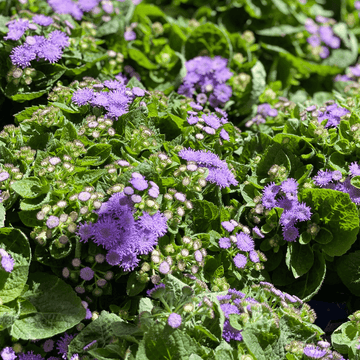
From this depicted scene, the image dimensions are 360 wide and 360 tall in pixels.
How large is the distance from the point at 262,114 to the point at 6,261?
7.96 feet

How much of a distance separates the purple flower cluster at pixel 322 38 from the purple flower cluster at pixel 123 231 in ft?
10.4

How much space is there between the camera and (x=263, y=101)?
392cm

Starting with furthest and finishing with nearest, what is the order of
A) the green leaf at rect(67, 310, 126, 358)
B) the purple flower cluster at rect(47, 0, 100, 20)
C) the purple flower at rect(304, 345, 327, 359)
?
the purple flower cluster at rect(47, 0, 100, 20)
the green leaf at rect(67, 310, 126, 358)
the purple flower at rect(304, 345, 327, 359)

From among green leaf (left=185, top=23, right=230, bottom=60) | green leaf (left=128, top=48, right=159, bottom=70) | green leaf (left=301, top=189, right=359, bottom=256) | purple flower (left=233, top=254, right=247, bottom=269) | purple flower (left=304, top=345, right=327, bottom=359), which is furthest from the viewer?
green leaf (left=185, top=23, right=230, bottom=60)

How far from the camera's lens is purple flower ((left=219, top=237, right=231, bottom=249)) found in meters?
2.47

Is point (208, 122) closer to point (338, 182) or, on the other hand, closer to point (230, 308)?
point (338, 182)

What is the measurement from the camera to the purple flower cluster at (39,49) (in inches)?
113

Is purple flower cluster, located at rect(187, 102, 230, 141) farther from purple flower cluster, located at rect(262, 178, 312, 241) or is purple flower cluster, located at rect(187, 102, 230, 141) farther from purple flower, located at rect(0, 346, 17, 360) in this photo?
purple flower, located at rect(0, 346, 17, 360)

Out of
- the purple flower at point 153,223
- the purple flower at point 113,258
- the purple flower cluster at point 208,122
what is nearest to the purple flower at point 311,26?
the purple flower cluster at point 208,122

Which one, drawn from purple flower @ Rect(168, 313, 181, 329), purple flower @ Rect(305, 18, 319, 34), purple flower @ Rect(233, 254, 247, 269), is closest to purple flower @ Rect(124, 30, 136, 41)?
purple flower @ Rect(305, 18, 319, 34)

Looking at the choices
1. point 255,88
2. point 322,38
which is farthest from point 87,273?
point 322,38

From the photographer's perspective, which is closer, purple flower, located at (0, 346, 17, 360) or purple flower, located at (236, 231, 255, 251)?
purple flower, located at (0, 346, 17, 360)

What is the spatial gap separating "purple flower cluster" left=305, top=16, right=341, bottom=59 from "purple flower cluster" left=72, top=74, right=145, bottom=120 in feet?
8.37

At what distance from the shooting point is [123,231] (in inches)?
85.7
